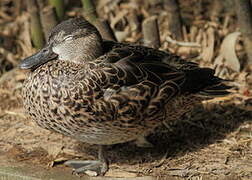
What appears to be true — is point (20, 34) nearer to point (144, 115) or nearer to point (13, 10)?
point (13, 10)

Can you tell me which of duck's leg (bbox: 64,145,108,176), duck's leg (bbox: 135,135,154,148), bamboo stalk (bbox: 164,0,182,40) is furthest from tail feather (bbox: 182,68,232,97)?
bamboo stalk (bbox: 164,0,182,40)

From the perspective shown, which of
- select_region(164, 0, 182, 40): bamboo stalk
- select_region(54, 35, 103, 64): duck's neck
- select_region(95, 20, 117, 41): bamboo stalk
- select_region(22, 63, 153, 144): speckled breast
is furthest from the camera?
select_region(164, 0, 182, 40): bamboo stalk

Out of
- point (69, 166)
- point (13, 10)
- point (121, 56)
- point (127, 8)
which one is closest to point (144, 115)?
point (121, 56)

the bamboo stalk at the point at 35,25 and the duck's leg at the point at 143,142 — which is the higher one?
the bamboo stalk at the point at 35,25

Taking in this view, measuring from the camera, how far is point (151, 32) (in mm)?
5281

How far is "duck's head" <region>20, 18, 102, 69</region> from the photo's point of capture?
4.04 m

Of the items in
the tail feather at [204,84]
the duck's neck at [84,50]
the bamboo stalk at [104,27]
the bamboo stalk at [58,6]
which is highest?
the bamboo stalk at [58,6]

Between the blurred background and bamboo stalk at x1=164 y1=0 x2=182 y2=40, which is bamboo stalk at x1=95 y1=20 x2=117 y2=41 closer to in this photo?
the blurred background

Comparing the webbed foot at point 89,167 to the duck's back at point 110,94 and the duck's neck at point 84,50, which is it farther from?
the duck's neck at point 84,50

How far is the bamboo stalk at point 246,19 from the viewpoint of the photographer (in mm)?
4953

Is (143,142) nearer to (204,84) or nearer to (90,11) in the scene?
(204,84)

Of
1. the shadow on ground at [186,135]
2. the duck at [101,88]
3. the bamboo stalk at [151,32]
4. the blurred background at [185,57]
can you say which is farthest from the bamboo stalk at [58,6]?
the shadow on ground at [186,135]

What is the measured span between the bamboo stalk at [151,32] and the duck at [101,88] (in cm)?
96

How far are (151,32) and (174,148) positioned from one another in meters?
1.33
